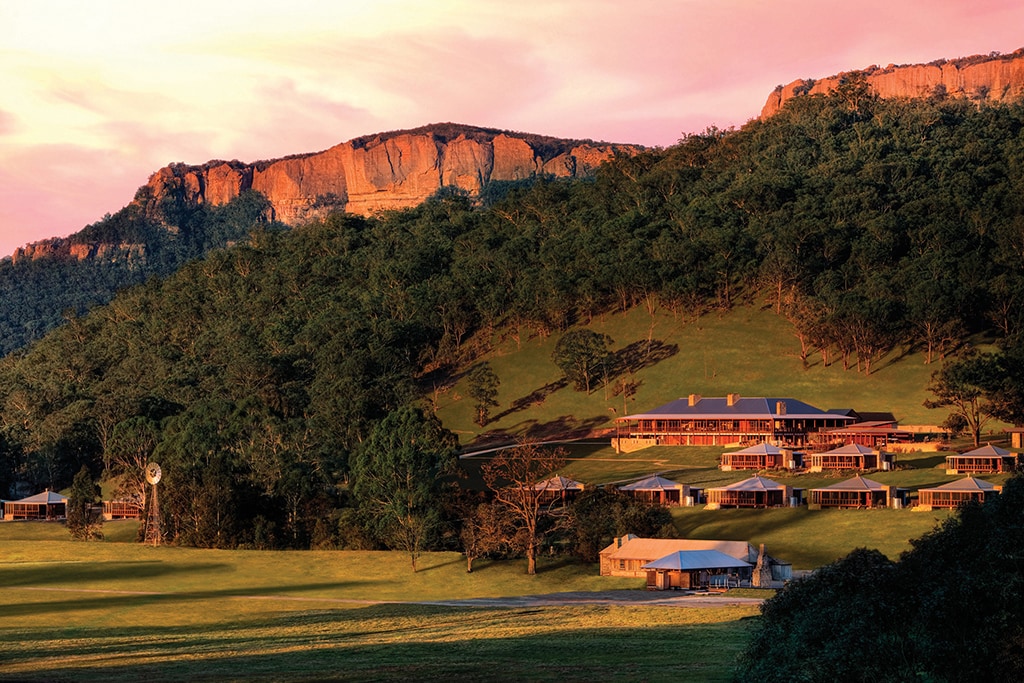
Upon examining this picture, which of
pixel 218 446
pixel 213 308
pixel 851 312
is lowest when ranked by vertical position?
pixel 218 446

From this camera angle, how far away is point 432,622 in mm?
49500

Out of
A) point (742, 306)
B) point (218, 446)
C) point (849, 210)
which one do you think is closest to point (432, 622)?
point (218, 446)

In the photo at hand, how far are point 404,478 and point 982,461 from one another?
41.5 meters

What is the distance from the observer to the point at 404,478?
255 ft

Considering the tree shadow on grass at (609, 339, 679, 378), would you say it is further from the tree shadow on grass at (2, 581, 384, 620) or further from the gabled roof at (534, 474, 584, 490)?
the tree shadow on grass at (2, 581, 384, 620)

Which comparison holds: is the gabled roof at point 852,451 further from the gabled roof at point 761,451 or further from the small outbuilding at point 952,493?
the small outbuilding at point 952,493

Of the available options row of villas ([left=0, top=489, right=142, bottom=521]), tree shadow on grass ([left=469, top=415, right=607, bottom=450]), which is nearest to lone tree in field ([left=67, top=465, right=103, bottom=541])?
row of villas ([left=0, top=489, right=142, bottom=521])

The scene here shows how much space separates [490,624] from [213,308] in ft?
523

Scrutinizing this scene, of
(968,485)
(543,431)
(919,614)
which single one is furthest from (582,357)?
(919,614)

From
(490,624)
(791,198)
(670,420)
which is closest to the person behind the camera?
(490,624)

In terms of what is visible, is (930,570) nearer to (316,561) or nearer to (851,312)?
(316,561)

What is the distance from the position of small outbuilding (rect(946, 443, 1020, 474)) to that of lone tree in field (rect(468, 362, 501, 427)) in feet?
200

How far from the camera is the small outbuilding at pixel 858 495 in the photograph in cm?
8088

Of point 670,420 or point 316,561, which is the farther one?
point 670,420
